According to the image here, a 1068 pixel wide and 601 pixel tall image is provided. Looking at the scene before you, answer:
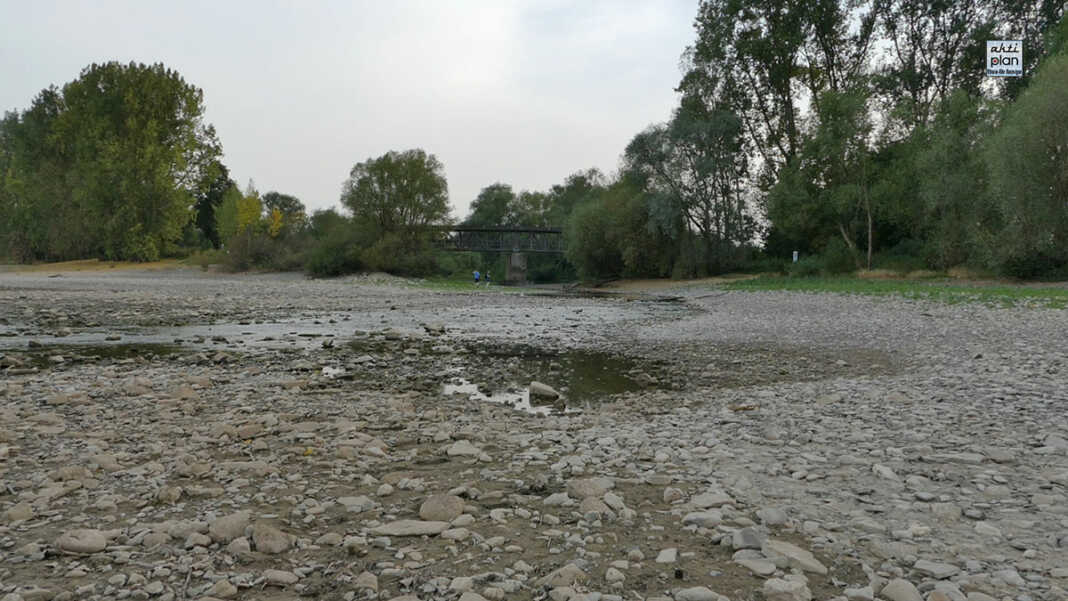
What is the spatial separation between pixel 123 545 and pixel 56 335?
15.9 meters

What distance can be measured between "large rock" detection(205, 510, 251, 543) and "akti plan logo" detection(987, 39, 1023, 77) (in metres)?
56.4

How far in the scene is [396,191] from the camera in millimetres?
63312

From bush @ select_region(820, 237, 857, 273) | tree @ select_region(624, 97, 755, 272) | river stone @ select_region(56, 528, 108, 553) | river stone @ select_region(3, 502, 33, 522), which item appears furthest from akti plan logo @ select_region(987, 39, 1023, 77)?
river stone @ select_region(3, 502, 33, 522)

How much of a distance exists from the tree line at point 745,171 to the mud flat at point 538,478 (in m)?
29.9

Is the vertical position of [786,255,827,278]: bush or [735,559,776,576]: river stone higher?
[786,255,827,278]: bush

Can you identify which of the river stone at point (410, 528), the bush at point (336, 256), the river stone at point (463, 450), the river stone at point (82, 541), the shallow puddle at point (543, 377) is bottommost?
the shallow puddle at point (543, 377)

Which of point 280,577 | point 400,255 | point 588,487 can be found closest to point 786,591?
point 588,487

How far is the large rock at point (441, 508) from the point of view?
4.43m

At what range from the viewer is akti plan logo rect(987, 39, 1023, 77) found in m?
44.0

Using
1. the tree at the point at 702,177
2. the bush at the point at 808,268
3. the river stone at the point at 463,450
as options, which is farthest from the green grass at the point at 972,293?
the river stone at the point at 463,450

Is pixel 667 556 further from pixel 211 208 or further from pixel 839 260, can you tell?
pixel 211 208

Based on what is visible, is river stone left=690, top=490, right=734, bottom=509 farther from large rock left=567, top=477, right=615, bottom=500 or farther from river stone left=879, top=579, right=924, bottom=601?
river stone left=879, top=579, right=924, bottom=601

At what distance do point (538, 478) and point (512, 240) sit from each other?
98821 millimetres

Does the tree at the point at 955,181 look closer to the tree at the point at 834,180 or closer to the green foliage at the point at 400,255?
the tree at the point at 834,180
